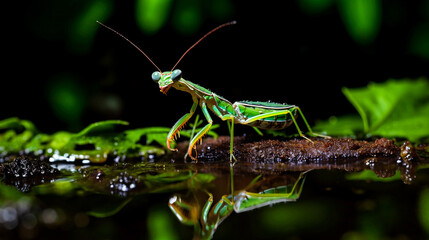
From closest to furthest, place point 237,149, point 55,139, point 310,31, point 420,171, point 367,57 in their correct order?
point 420,171 < point 237,149 < point 55,139 < point 310,31 < point 367,57

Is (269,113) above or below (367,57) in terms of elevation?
below

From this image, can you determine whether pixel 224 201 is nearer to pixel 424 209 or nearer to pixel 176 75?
pixel 424 209

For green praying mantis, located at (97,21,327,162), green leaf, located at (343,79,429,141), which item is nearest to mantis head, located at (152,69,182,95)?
green praying mantis, located at (97,21,327,162)

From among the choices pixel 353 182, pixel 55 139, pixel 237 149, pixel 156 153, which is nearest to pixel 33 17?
pixel 55 139

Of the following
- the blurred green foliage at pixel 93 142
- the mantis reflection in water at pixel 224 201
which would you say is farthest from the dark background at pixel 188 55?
the mantis reflection in water at pixel 224 201

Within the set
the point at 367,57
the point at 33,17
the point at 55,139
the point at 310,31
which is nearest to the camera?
the point at 55,139

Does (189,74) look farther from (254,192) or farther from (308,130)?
(254,192)
